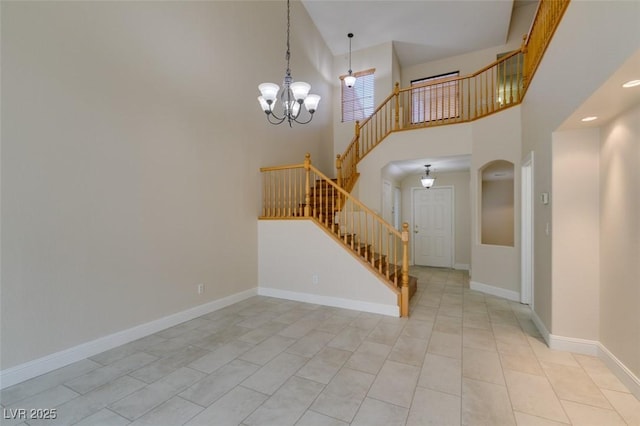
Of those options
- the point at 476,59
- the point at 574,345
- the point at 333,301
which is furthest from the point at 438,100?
the point at 574,345

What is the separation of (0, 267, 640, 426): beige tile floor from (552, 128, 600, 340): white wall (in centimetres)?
39

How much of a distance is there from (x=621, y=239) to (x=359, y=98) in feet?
20.6

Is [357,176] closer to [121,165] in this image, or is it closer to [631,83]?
[121,165]

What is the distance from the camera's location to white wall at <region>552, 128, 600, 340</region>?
2.79 metres

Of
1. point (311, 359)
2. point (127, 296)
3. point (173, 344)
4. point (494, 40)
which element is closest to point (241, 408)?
point (311, 359)

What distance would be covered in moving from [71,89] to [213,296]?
2967 millimetres

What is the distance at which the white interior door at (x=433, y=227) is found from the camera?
25.0 feet

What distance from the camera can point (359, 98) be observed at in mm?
7535

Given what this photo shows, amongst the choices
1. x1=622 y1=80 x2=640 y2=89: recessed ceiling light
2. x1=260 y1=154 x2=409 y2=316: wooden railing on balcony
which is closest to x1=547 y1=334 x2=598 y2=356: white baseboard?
x1=260 y1=154 x2=409 y2=316: wooden railing on balcony

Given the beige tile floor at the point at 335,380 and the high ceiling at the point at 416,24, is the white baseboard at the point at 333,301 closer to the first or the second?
the beige tile floor at the point at 335,380

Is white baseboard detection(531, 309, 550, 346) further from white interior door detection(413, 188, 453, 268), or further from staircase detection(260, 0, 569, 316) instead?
white interior door detection(413, 188, 453, 268)

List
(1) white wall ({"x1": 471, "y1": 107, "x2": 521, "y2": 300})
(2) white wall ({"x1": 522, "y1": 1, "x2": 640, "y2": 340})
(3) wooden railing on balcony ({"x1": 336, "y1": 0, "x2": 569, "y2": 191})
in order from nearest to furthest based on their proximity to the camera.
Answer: (2) white wall ({"x1": 522, "y1": 1, "x2": 640, "y2": 340}) < (3) wooden railing on balcony ({"x1": 336, "y1": 0, "x2": 569, "y2": 191}) < (1) white wall ({"x1": 471, "y1": 107, "x2": 521, "y2": 300})

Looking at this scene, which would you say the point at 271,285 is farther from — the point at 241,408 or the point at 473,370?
the point at 473,370

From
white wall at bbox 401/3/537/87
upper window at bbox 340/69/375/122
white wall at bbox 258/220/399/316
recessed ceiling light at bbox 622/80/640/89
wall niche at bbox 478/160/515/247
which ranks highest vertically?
white wall at bbox 401/3/537/87
